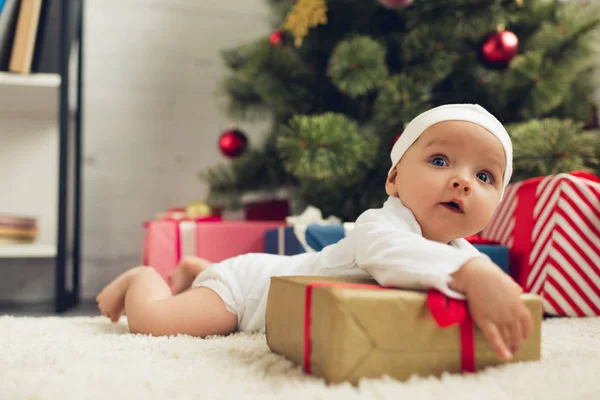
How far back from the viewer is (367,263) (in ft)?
2.03

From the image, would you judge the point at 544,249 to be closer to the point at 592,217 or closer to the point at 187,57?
the point at 592,217

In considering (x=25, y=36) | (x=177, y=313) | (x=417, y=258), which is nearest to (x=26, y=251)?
(x=25, y=36)

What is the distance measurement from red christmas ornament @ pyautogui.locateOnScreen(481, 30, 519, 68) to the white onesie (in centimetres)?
75

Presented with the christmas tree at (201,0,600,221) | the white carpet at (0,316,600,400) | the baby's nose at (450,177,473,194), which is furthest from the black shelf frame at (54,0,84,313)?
the baby's nose at (450,177,473,194)

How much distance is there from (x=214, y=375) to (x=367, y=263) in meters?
0.19

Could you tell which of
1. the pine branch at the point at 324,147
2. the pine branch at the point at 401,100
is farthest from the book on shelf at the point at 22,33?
the pine branch at the point at 401,100

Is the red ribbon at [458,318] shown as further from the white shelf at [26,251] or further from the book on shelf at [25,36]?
the book on shelf at [25,36]

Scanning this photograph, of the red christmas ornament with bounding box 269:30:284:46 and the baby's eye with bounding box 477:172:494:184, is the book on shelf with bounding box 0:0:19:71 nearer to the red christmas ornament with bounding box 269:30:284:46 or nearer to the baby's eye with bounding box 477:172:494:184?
the red christmas ornament with bounding box 269:30:284:46

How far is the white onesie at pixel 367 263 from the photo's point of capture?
563 mm

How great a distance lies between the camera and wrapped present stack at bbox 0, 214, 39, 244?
1439 millimetres

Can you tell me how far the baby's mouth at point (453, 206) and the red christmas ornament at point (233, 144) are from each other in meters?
1.01

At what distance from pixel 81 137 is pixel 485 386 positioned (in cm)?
148

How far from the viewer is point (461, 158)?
2.14ft

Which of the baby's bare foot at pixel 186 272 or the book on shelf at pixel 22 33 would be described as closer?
the baby's bare foot at pixel 186 272
